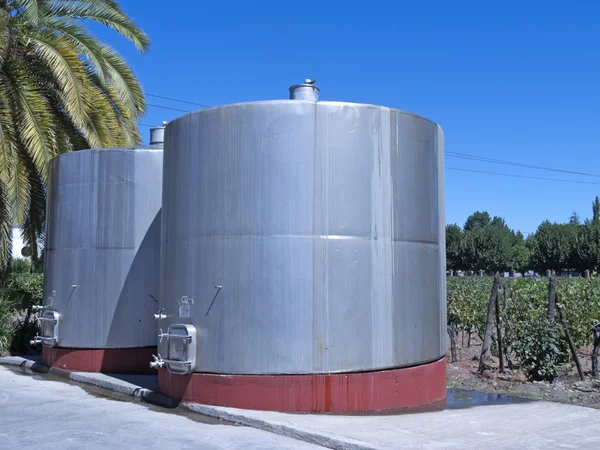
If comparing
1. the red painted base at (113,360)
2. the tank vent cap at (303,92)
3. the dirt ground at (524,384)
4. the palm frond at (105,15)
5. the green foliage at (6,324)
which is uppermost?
the palm frond at (105,15)

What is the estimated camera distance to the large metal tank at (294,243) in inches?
320

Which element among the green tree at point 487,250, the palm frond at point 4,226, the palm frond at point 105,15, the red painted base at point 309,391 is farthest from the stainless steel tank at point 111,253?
the green tree at point 487,250

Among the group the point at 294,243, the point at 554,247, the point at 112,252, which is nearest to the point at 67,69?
the point at 112,252

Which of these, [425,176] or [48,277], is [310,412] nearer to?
[425,176]

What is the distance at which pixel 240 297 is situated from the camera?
8234mm

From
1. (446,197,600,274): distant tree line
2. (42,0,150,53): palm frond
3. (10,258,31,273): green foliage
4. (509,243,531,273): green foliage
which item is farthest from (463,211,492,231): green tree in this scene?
(42,0,150,53): palm frond

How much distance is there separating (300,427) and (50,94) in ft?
34.5

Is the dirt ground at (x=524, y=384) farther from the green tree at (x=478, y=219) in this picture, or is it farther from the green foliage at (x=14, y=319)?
the green tree at (x=478, y=219)

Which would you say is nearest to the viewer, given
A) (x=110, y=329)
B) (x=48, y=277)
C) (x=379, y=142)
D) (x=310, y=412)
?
(x=310, y=412)

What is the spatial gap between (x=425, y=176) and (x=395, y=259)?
130 cm

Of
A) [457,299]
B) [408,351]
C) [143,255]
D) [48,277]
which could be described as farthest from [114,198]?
[457,299]

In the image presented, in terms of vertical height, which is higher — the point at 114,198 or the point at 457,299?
the point at 114,198

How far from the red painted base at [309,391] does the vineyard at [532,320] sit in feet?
8.43

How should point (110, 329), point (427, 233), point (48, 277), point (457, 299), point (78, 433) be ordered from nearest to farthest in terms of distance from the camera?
1. point (78, 433)
2. point (427, 233)
3. point (110, 329)
4. point (48, 277)
5. point (457, 299)
